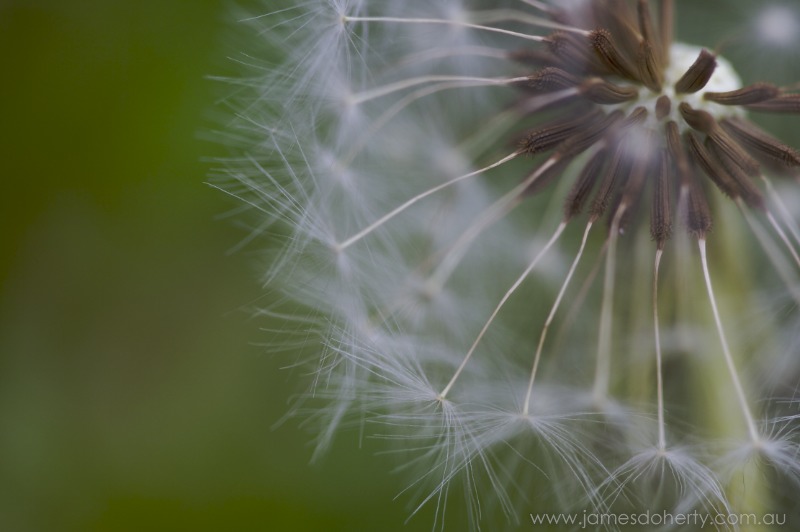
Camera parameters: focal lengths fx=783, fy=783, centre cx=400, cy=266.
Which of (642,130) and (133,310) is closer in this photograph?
(642,130)

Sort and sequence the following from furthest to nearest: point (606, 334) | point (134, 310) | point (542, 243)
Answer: point (134, 310), point (542, 243), point (606, 334)

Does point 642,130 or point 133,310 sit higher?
point 642,130

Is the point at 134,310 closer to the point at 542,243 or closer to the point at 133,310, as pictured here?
the point at 133,310

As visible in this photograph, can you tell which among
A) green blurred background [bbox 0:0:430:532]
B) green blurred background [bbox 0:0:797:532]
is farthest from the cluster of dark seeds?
green blurred background [bbox 0:0:430:532]

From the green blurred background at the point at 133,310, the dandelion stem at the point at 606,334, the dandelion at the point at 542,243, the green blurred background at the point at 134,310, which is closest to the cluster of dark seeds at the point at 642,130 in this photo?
the dandelion at the point at 542,243

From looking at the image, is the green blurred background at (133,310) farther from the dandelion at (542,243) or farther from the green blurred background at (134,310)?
the dandelion at (542,243)

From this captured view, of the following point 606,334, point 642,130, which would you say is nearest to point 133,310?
point 606,334

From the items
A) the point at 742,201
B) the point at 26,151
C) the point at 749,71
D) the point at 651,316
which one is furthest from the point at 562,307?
the point at 26,151

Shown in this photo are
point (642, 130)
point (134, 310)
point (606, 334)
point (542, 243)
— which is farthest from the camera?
point (134, 310)
